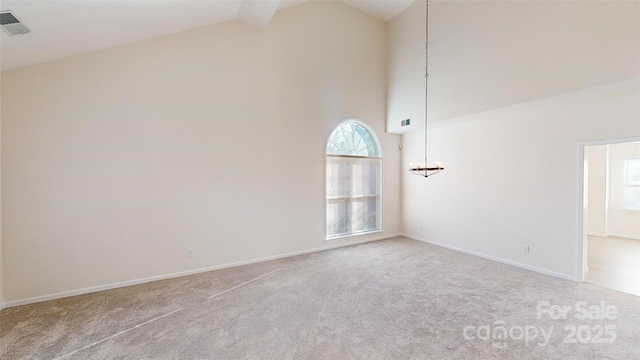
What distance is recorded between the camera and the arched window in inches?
222

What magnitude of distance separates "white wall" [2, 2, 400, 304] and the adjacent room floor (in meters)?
4.10

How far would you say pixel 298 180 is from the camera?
5082 mm

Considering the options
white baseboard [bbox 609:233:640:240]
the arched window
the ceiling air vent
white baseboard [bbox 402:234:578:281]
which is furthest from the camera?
white baseboard [bbox 609:233:640:240]

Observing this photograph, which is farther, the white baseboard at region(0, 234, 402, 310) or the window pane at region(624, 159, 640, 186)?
the window pane at region(624, 159, 640, 186)

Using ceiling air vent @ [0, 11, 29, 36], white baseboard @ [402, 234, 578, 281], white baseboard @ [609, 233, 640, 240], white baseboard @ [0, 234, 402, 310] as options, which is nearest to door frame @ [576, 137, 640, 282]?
white baseboard @ [402, 234, 578, 281]

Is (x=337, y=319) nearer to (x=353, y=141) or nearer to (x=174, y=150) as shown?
(x=174, y=150)

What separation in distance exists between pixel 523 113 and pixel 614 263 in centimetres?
312

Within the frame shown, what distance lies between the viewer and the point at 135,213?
3.75 metres

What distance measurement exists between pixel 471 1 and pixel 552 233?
4.20 meters

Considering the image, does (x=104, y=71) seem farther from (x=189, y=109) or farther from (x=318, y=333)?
(x=318, y=333)

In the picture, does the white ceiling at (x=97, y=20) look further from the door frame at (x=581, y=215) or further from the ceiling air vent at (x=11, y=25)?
the door frame at (x=581, y=215)

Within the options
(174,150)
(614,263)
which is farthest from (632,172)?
(174,150)

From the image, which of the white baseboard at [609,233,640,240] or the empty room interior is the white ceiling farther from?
the white baseboard at [609,233,640,240]

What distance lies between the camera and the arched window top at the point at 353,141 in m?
5.65
